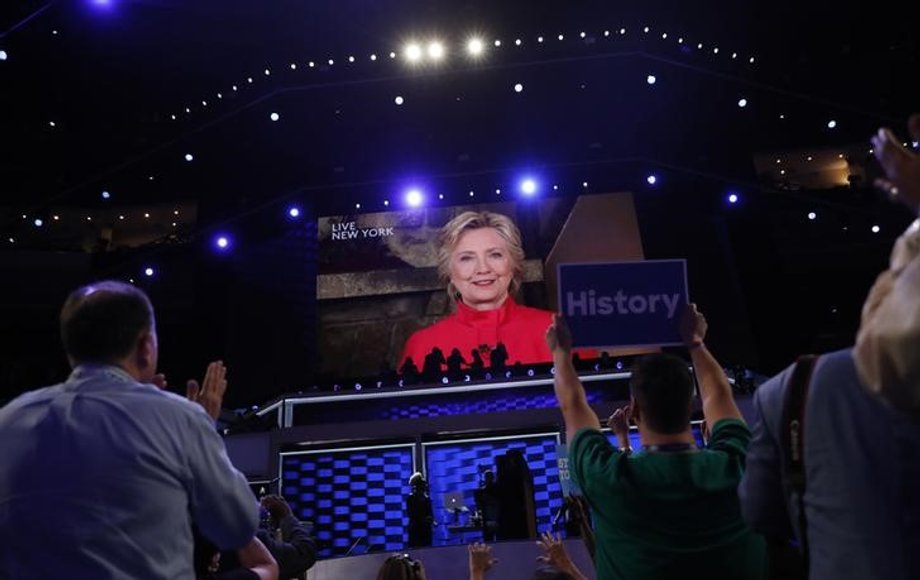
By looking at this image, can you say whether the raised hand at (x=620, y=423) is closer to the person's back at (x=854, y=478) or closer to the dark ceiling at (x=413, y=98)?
the person's back at (x=854, y=478)

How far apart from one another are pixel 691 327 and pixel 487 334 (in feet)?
36.4

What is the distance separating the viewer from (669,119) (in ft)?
50.8

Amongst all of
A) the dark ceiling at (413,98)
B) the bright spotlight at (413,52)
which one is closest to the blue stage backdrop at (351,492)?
the dark ceiling at (413,98)

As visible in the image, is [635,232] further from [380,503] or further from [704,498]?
[704,498]

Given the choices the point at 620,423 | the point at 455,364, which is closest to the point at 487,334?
the point at 455,364

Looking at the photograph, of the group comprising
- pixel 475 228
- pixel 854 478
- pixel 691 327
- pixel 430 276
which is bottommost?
pixel 854 478

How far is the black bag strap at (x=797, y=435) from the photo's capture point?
1331mm

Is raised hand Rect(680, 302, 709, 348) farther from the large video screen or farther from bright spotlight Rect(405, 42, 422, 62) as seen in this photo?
bright spotlight Rect(405, 42, 422, 62)

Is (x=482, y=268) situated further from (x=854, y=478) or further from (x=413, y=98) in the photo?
(x=854, y=478)

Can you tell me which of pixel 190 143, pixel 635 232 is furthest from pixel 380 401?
pixel 190 143

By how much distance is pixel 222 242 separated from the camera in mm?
15234

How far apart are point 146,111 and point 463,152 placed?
6509 millimetres

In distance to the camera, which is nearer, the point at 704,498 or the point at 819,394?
the point at 819,394

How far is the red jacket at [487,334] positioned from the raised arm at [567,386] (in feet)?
35.0
